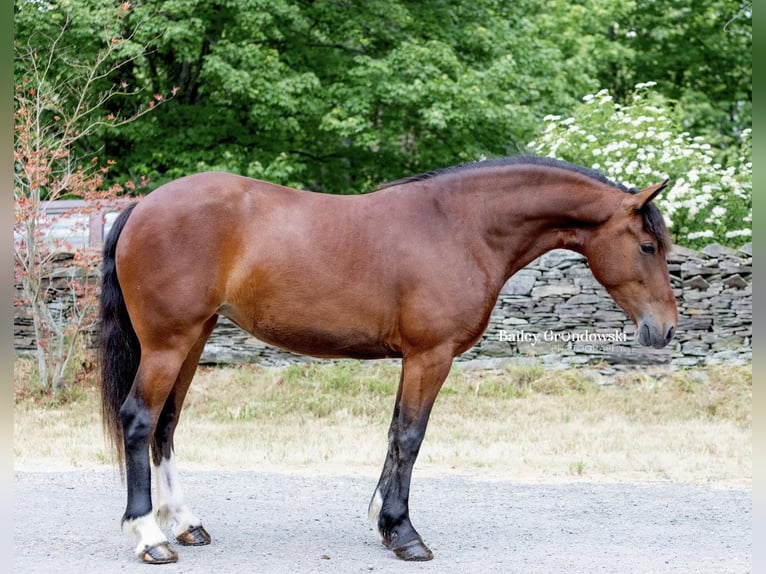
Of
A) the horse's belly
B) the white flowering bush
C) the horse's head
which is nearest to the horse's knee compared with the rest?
the horse's belly

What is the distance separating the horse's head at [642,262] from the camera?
482 centimetres

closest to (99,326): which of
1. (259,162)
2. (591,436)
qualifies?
(591,436)

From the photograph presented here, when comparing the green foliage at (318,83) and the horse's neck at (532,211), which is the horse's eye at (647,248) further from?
the green foliage at (318,83)

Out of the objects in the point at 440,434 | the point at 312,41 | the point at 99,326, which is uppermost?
the point at 312,41

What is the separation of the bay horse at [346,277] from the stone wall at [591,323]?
218 inches

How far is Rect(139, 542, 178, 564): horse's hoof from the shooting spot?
4.49m

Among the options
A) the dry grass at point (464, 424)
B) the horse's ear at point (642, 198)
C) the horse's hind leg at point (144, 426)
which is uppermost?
the horse's ear at point (642, 198)

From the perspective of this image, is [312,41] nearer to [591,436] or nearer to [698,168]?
[698,168]

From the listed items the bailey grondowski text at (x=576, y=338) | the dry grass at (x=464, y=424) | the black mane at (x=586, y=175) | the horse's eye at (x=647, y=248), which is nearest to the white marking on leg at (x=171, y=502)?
the black mane at (x=586, y=175)

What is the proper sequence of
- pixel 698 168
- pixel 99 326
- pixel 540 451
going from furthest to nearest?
pixel 698 168, pixel 540 451, pixel 99 326

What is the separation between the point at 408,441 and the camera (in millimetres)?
4727

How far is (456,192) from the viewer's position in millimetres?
4996

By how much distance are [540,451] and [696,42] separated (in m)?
16.0

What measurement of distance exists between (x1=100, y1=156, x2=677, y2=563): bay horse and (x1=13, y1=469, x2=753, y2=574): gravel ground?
0.26m
